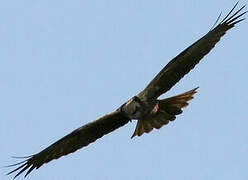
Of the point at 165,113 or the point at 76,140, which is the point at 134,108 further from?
the point at 76,140

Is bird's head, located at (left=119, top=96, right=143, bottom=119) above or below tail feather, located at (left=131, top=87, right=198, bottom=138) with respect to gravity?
above

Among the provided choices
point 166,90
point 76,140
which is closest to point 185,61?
point 166,90

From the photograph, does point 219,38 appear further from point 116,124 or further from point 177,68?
point 116,124

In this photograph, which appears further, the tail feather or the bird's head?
the bird's head

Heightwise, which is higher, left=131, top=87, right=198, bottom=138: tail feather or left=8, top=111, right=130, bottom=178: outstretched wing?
left=8, top=111, right=130, bottom=178: outstretched wing

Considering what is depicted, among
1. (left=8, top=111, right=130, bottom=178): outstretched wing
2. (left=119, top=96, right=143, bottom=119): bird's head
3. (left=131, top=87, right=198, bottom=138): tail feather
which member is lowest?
(left=131, top=87, right=198, bottom=138): tail feather

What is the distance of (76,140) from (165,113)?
1.87m

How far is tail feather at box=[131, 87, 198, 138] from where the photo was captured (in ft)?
58.5

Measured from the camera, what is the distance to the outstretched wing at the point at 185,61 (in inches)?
709

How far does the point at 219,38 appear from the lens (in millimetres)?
18141

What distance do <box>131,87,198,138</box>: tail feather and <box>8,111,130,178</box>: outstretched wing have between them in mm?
680

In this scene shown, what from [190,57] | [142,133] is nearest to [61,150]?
[142,133]

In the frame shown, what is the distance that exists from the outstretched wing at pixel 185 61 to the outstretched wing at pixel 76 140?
3.13 feet

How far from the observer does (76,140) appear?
62.0 ft
